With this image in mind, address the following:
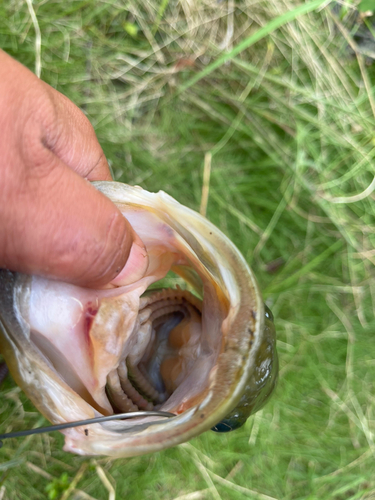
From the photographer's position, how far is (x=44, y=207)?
0.87 meters

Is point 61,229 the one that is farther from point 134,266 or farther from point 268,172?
point 268,172

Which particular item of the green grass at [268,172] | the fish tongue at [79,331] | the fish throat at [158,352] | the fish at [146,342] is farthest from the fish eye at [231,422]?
the green grass at [268,172]

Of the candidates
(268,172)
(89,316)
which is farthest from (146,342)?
(268,172)

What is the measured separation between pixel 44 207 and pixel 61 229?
0.20 feet

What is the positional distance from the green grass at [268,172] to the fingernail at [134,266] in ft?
4.34

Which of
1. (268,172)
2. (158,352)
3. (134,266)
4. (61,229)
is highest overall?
(61,229)

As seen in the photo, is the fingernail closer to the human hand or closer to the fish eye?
the human hand

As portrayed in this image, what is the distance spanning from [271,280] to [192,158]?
0.91m

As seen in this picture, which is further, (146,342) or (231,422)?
(146,342)

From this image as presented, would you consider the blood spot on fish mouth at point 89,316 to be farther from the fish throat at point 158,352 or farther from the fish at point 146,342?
the fish throat at point 158,352

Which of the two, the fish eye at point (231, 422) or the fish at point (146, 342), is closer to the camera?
the fish at point (146, 342)

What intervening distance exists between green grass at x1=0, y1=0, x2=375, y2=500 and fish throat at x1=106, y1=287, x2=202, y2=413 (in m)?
1.23

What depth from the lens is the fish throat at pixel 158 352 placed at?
3.63 feet

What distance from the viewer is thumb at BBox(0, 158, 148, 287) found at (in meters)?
0.85
